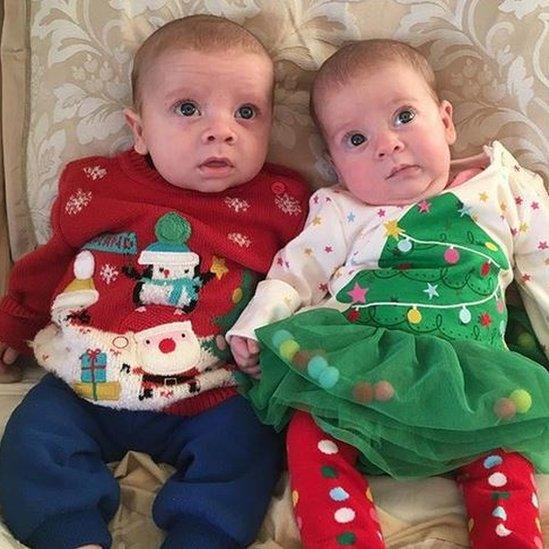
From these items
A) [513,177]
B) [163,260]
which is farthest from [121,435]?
[513,177]

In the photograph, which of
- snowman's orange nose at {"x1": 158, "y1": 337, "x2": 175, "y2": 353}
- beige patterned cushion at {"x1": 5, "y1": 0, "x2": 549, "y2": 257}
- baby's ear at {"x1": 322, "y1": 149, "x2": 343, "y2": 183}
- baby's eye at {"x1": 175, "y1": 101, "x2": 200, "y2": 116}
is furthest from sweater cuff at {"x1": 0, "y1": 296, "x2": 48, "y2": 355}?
baby's ear at {"x1": 322, "y1": 149, "x2": 343, "y2": 183}

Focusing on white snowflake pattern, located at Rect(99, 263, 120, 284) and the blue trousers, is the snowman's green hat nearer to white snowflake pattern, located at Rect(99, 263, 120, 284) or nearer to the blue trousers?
white snowflake pattern, located at Rect(99, 263, 120, 284)

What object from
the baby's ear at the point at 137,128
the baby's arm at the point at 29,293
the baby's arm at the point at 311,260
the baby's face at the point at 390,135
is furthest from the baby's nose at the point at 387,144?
the baby's arm at the point at 29,293

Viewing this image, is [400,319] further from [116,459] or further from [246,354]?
[116,459]

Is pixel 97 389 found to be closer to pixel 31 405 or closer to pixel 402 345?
pixel 31 405

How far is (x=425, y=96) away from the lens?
1.24 m

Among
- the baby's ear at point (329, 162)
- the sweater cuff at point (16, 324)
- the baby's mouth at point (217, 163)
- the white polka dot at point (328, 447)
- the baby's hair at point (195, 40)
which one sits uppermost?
the baby's hair at point (195, 40)

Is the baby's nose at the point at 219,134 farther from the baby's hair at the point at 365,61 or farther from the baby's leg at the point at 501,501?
the baby's leg at the point at 501,501

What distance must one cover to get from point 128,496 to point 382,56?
634mm

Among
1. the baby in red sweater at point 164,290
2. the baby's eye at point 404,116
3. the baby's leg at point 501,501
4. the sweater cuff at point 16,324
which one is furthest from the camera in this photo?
the sweater cuff at point 16,324

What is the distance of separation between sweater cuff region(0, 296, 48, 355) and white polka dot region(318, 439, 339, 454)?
0.48m

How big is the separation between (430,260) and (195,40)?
413 mm

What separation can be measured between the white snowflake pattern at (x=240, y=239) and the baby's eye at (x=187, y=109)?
0.54 ft

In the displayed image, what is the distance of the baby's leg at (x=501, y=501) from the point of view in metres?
1.00
